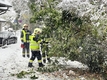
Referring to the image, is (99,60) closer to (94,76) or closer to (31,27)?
(94,76)

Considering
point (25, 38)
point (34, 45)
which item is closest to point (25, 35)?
point (25, 38)

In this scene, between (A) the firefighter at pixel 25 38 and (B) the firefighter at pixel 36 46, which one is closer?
(B) the firefighter at pixel 36 46

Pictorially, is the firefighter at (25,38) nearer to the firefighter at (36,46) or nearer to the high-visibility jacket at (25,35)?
the high-visibility jacket at (25,35)

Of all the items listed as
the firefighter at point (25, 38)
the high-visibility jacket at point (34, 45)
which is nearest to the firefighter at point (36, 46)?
the high-visibility jacket at point (34, 45)

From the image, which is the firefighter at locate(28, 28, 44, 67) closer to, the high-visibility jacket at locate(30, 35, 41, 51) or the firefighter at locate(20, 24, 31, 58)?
the high-visibility jacket at locate(30, 35, 41, 51)

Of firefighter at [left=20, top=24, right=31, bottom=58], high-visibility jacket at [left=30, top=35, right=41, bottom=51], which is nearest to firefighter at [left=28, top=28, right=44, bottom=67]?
high-visibility jacket at [left=30, top=35, right=41, bottom=51]

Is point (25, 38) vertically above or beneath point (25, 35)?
beneath

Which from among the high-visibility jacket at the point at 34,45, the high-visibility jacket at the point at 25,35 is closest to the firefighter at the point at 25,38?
the high-visibility jacket at the point at 25,35

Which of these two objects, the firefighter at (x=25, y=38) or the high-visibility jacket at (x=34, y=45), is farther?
the firefighter at (x=25, y=38)

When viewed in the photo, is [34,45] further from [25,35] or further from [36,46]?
[25,35]

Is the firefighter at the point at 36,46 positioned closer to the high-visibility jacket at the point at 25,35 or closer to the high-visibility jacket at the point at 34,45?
the high-visibility jacket at the point at 34,45

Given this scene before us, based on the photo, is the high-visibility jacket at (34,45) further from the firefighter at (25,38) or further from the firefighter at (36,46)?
the firefighter at (25,38)

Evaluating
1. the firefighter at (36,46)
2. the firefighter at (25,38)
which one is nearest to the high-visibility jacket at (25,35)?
the firefighter at (25,38)

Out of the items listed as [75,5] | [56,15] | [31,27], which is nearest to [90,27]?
[75,5]
